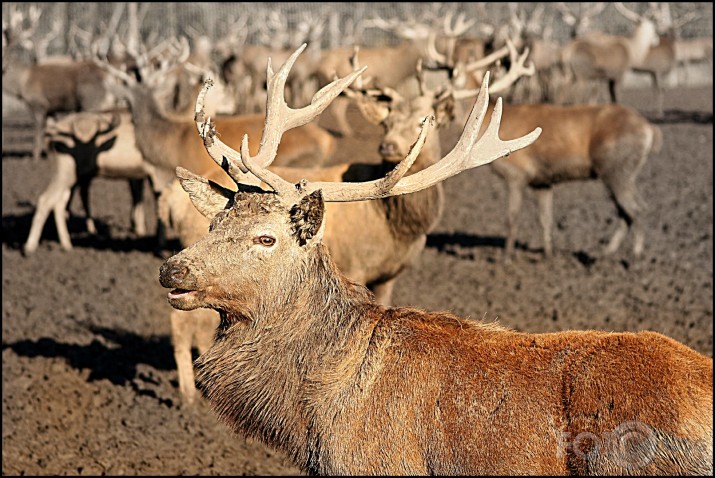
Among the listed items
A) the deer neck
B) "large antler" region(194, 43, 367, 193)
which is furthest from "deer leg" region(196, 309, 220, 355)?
"large antler" region(194, 43, 367, 193)

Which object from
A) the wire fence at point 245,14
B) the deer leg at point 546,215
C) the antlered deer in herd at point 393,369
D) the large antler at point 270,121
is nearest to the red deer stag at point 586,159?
the deer leg at point 546,215

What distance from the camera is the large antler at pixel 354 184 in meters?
3.64

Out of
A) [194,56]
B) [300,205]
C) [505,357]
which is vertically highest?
[300,205]

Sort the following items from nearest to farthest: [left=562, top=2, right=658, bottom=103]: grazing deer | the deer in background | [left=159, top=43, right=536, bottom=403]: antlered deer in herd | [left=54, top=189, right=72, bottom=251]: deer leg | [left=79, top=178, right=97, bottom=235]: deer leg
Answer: [left=159, top=43, right=536, bottom=403]: antlered deer in herd → [left=54, top=189, right=72, bottom=251]: deer leg → [left=79, top=178, right=97, bottom=235]: deer leg → the deer in background → [left=562, top=2, right=658, bottom=103]: grazing deer

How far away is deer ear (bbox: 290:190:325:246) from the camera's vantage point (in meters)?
3.50

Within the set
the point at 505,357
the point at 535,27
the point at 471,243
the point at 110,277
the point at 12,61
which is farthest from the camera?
the point at 535,27

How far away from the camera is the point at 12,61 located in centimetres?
2023

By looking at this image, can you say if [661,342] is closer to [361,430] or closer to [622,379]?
[622,379]

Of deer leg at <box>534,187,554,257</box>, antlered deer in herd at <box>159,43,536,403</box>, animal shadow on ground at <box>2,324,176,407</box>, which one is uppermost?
antlered deer in herd at <box>159,43,536,403</box>

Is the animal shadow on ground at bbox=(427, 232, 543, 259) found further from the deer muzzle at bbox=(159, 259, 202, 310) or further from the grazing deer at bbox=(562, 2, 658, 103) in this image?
the grazing deer at bbox=(562, 2, 658, 103)

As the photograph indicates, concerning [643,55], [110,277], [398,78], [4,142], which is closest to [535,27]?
[643,55]

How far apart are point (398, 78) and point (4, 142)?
935 centimetres

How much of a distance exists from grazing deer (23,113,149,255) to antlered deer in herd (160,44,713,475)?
26.8 ft

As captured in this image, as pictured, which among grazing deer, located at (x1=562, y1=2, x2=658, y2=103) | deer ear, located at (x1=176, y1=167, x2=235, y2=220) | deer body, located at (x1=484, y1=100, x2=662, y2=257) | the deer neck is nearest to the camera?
deer ear, located at (x1=176, y1=167, x2=235, y2=220)
